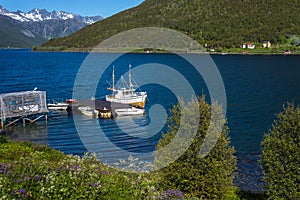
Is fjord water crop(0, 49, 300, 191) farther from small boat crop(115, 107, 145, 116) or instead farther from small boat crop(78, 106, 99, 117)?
small boat crop(115, 107, 145, 116)

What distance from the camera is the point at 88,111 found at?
2165 inches

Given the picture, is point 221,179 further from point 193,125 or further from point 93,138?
point 93,138

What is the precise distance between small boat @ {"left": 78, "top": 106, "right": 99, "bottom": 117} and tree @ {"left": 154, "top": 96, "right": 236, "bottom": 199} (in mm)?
40256

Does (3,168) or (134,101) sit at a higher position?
(3,168)

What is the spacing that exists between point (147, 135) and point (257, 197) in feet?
83.0

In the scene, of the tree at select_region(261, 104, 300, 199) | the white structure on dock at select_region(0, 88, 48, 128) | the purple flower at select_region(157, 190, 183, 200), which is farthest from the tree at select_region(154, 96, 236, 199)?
the white structure on dock at select_region(0, 88, 48, 128)

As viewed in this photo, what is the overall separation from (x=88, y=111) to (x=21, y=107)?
9866mm

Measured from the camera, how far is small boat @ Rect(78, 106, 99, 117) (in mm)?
53812

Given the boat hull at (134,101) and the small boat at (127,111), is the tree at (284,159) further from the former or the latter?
the boat hull at (134,101)

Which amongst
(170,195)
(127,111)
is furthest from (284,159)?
(127,111)

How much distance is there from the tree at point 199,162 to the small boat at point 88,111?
40.3m

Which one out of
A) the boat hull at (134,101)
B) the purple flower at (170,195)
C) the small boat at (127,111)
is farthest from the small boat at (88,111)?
the purple flower at (170,195)

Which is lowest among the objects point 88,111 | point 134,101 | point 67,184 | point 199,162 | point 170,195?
point 88,111

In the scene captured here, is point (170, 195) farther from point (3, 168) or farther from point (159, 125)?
point (159, 125)
